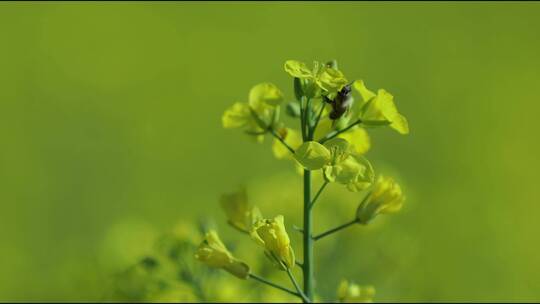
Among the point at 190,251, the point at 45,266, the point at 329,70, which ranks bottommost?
the point at 45,266

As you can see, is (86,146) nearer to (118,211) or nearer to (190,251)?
(118,211)

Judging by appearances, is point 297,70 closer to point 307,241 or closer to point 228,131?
point 307,241

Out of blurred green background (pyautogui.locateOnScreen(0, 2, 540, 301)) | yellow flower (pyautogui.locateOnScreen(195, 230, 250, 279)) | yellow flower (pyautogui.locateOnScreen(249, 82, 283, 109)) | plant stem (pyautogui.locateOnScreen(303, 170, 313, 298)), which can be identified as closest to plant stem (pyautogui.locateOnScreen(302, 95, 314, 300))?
plant stem (pyautogui.locateOnScreen(303, 170, 313, 298))

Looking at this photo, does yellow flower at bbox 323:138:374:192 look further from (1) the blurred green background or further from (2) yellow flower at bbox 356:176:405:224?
(1) the blurred green background

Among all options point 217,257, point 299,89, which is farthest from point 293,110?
point 217,257

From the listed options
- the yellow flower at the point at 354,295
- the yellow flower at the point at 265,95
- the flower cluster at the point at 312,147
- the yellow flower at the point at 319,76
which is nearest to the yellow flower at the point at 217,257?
the flower cluster at the point at 312,147


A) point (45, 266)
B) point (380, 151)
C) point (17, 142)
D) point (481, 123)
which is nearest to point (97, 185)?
point (17, 142)
